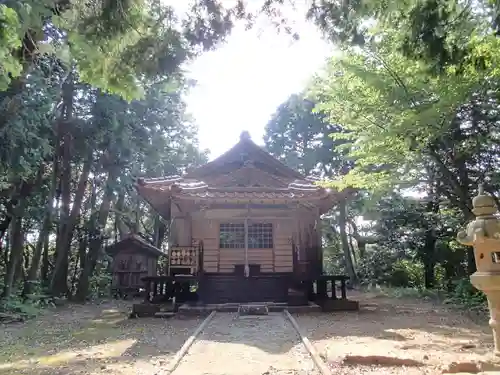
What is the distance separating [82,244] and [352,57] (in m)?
17.2

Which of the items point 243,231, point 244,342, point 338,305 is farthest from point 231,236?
point 244,342

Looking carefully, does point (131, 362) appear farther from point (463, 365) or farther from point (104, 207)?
point (104, 207)

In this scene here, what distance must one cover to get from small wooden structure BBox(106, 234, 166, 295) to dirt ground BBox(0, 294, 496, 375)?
8.64m

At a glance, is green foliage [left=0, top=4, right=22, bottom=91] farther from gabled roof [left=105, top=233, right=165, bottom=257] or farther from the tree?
the tree

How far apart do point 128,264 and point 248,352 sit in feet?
52.3

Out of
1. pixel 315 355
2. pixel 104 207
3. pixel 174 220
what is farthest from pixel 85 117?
pixel 315 355

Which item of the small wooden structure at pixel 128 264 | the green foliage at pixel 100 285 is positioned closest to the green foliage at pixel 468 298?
the small wooden structure at pixel 128 264

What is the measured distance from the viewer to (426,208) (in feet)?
67.8

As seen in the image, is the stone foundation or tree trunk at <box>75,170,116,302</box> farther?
tree trunk at <box>75,170,116,302</box>

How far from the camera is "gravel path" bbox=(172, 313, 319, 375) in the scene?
557 centimetres

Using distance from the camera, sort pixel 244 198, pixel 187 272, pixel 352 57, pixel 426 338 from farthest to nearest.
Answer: pixel 187 272 < pixel 244 198 < pixel 352 57 < pixel 426 338

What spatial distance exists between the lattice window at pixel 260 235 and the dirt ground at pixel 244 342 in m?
4.02

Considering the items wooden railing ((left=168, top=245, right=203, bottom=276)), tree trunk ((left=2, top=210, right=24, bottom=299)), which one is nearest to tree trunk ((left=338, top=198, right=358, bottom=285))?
wooden railing ((left=168, top=245, right=203, bottom=276))

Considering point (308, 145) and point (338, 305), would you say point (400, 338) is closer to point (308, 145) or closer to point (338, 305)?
point (338, 305)
